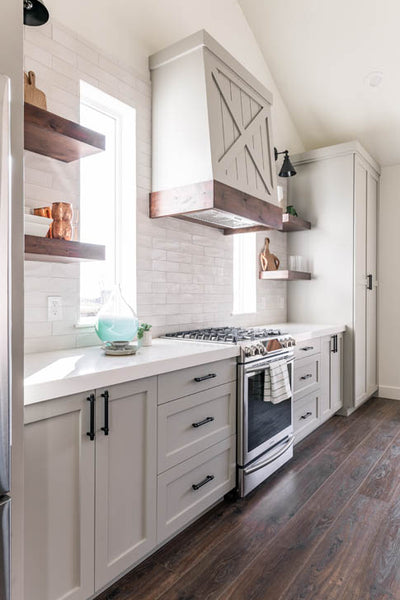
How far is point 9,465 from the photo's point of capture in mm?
1042

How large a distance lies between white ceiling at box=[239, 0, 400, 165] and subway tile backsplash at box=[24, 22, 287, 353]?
1811mm

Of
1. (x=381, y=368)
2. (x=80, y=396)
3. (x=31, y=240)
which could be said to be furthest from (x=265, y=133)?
(x=381, y=368)

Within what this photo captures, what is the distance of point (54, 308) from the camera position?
205 centimetres

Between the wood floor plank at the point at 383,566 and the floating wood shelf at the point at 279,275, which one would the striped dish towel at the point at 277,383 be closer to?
the wood floor plank at the point at 383,566

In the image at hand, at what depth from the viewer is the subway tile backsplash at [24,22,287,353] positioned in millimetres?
1979

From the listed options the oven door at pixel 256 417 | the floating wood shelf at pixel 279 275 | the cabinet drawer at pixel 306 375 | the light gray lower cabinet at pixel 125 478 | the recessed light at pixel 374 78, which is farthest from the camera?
the floating wood shelf at pixel 279 275

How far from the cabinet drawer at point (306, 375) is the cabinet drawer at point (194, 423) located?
0.95m

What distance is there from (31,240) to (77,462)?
2.94 feet

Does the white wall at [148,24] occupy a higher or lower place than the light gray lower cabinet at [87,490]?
higher

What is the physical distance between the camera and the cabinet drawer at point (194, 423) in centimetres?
180

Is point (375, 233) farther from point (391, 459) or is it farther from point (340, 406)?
point (391, 459)

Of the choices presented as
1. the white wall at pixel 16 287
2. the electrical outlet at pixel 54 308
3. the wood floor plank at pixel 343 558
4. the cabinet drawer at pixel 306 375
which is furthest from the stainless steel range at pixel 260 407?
the white wall at pixel 16 287

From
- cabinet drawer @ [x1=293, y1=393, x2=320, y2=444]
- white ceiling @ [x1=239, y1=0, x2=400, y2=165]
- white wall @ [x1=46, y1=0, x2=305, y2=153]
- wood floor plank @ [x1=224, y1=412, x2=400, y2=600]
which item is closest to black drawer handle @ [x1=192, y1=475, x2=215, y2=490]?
wood floor plank @ [x1=224, y1=412, x2=400, y2=600]

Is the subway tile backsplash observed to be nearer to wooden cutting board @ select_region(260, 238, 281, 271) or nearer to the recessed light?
wooden cutting board @ select_region(260, 238, 281, 271)
